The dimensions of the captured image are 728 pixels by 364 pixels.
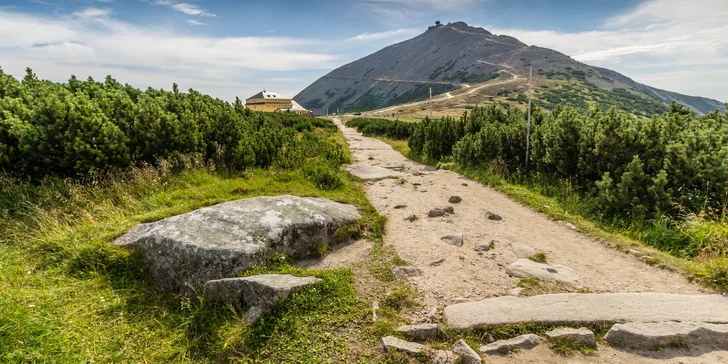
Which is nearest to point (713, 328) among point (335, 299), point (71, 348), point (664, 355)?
point (664, 355)

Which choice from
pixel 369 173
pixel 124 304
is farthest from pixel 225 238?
pixel 369 173

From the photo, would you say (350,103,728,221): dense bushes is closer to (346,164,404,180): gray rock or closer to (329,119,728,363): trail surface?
(329,119,728,363): trail surface

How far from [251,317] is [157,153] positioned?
7097 mm

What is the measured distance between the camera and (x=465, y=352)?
11.1 feet

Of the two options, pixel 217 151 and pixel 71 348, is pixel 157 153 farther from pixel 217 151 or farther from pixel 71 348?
pixel 71 348

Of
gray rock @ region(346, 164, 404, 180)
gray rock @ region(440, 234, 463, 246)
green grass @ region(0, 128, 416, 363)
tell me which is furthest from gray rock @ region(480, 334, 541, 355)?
gray rock @ region(346, 164, 404, 180)

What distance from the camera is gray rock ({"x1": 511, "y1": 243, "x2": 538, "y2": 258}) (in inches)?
234

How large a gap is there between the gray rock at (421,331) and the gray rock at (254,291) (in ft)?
4.59

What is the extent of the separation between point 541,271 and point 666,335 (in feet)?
5.82

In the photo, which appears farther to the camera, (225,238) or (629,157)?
(629,157)

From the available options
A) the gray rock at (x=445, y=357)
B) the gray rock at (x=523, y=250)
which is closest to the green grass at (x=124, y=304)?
the gray rock at (x=445, y=357)

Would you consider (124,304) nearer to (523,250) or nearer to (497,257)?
(497,257)

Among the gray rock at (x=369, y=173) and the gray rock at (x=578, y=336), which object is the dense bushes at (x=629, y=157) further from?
the gray rock at (x=578, y=336)

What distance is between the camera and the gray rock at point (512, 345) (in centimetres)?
349
